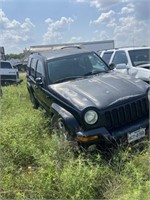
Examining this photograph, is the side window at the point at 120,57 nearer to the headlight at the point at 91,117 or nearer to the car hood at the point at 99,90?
the car hood at the point at 99,90

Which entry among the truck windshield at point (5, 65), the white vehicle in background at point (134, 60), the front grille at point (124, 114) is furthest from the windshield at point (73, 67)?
the truck windshield at point (5, 65)

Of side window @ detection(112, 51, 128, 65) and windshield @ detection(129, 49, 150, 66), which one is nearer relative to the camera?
windshield @ detection(129, 49, 150, 66)

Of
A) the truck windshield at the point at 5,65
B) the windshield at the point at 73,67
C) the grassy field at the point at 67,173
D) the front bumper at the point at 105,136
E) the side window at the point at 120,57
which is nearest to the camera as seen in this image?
the grassy field at the point at 67,173

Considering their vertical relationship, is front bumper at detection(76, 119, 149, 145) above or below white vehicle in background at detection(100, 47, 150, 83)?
below

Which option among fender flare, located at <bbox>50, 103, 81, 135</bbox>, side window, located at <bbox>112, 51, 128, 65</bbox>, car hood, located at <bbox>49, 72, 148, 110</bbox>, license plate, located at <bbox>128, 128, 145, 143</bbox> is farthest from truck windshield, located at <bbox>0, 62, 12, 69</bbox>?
license plate, located at <bbox>128, 128, 145, 143</bbox>

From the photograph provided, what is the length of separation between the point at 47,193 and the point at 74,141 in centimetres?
106

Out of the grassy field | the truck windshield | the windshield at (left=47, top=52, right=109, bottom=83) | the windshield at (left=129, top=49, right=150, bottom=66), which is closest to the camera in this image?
the grassy field

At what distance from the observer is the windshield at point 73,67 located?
592 cm

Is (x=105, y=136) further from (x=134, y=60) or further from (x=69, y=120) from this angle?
(x=134, y=60)

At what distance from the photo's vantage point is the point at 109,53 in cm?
1112

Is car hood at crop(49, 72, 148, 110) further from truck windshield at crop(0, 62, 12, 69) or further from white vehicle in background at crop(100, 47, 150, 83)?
truck windshield at crop(0, 62, 12, 69)

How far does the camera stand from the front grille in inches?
181

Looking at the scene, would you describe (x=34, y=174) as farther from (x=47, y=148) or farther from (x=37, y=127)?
(x=37, y=127)

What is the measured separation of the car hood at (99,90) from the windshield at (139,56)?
12.5ft
